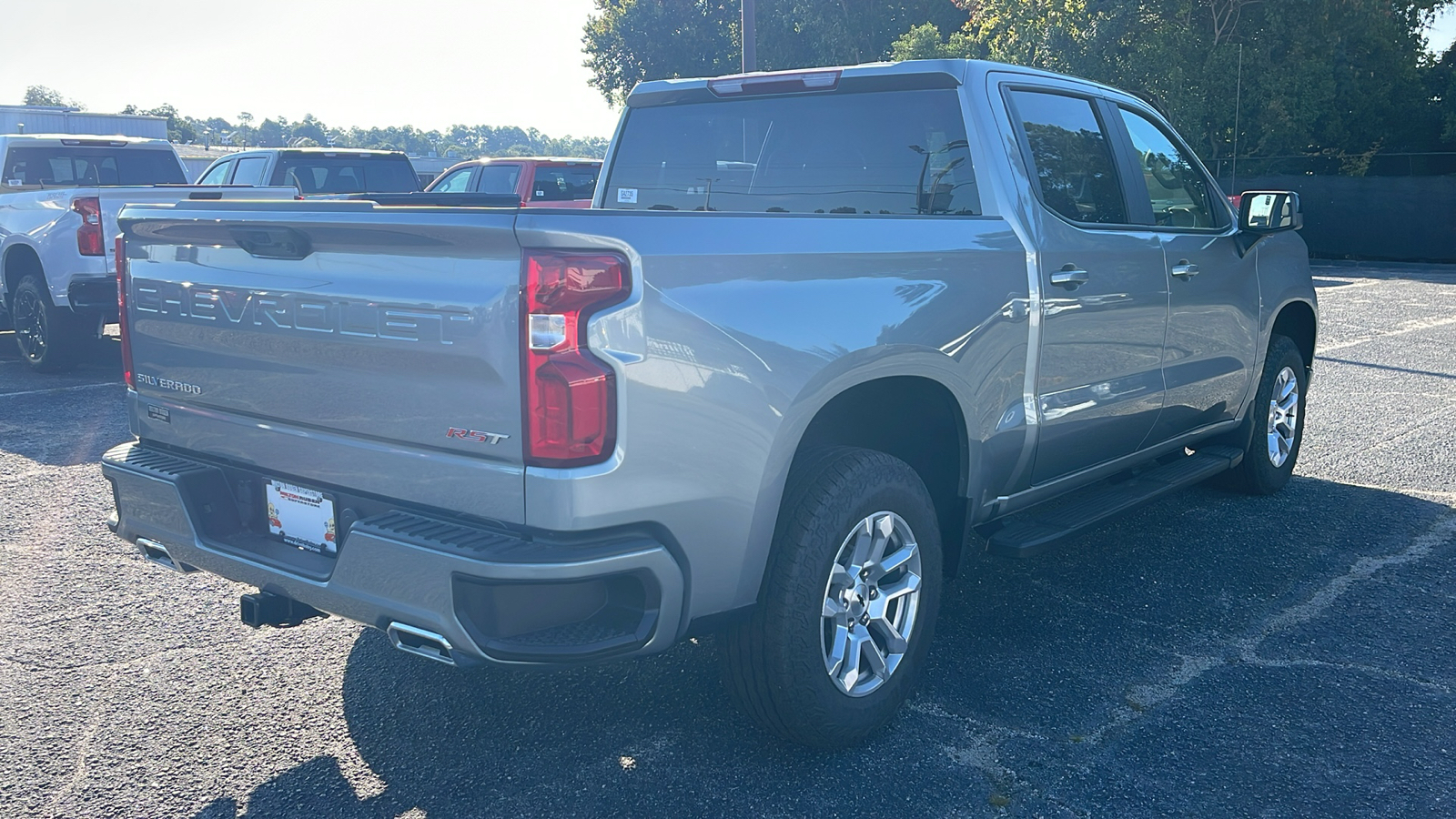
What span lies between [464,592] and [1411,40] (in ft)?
98.6

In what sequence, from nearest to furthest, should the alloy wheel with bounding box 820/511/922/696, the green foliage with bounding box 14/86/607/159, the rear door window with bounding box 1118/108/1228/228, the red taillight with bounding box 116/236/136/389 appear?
the alloy wheel with bounding box 820/511/922/696 → the red taillight with bounding box 116/236/136/389 → the rear door window with bounding box 1118/108/1228/228 → the green foliage with bounding box 14/86/607/159

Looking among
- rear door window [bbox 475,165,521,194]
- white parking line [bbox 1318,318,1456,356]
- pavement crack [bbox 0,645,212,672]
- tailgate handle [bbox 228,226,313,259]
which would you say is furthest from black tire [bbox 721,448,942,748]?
rear door window [bbox 475,165,521,194]

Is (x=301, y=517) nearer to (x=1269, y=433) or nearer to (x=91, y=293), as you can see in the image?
(x=1269, y=433)

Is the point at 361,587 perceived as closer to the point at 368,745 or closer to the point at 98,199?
the point at 368,745

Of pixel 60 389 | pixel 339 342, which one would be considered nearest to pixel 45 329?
pixel 60 389

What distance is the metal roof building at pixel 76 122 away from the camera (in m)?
27.7

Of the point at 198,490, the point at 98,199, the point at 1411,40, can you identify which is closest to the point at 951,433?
the point at 198,490

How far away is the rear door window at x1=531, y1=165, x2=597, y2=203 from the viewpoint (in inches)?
549

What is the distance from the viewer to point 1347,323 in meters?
13.1

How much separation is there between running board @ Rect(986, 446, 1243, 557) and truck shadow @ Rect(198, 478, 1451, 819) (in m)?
0.39

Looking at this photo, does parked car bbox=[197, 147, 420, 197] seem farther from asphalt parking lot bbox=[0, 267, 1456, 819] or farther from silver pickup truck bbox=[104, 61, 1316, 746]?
silver pickup truck bbox=[104, 61, 1316, 746]

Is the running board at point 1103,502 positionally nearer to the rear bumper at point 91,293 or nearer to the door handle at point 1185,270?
the door handle at point 1185,270

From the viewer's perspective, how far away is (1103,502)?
4.54 metres

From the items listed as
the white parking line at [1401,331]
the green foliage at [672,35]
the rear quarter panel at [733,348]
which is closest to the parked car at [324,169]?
the white parking line at [1401,331]
